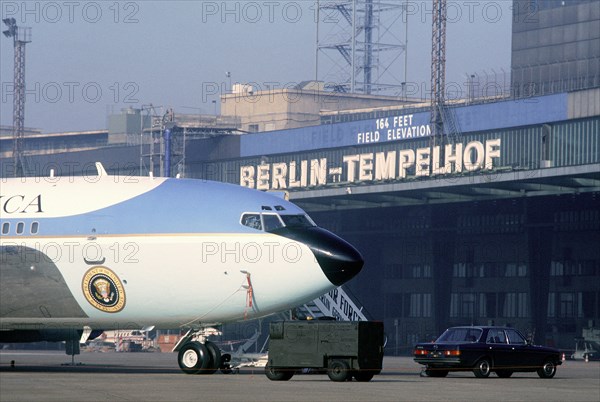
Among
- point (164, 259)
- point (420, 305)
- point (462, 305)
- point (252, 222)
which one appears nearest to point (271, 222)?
point (252, 222)

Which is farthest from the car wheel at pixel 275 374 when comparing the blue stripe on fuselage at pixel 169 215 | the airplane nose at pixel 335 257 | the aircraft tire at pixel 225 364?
the blue stripe on fuselage at pixel 169 215

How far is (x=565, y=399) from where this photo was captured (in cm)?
3072

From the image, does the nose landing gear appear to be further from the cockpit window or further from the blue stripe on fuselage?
the cockpit window

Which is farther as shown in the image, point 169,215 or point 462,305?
point 462,305

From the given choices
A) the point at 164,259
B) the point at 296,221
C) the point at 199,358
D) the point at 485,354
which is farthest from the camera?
the point at 485,354

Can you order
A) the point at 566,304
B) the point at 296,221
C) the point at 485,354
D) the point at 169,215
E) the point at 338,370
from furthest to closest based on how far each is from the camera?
the point at 566,304, the point at 485,354, the point at 296,221, the point at 169,215, the point at 338,370

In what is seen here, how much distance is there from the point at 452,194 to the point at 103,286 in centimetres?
5252

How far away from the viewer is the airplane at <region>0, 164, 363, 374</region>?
3841 centimetres

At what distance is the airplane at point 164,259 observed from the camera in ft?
126

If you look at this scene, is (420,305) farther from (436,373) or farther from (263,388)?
(263,388)

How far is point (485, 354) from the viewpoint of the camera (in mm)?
42406

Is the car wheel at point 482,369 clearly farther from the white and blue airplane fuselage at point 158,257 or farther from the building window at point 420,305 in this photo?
the building window at point 420,305

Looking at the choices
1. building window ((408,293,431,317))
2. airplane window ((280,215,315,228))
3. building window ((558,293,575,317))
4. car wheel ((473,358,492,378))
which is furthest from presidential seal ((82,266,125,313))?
building window ((408,293,431,317))

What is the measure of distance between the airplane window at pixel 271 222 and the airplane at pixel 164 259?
31 millimetres
